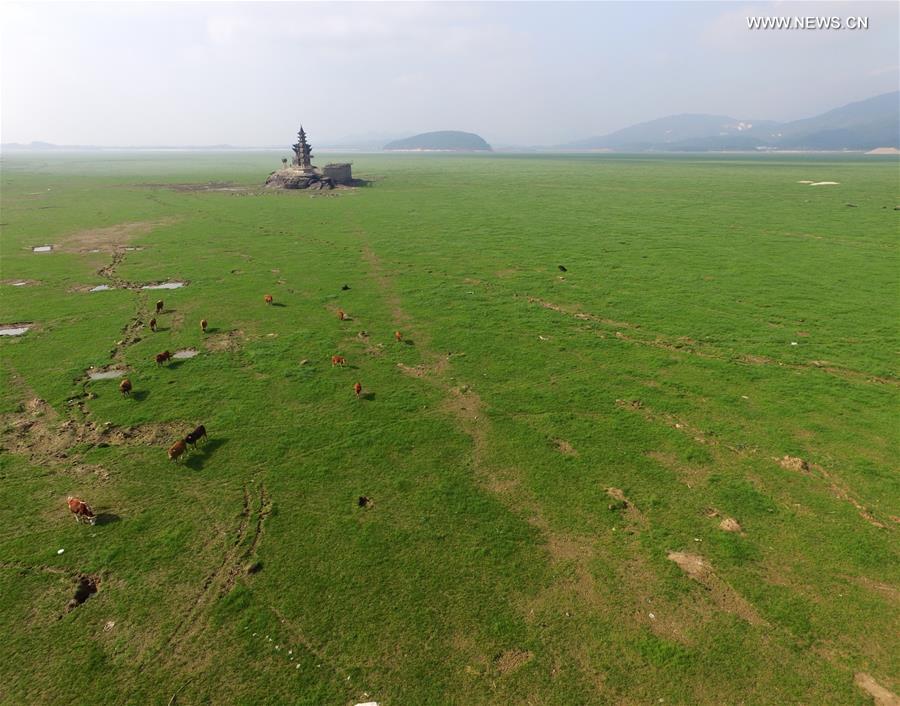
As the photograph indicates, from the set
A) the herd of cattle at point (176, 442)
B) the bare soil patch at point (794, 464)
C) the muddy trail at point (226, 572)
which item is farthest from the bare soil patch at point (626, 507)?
the herd of cattle at point (176, 442)

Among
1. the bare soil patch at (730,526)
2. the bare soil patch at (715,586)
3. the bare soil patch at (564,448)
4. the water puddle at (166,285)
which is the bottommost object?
the bare soil patch at (715,586)

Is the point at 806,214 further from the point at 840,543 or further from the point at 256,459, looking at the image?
the point at 256,459

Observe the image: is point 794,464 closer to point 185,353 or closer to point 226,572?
point 226,572

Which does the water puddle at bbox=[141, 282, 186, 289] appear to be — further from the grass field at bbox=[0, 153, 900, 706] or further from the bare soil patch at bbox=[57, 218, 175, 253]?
the bare soil patch at bbox=[57, 218, 175, 253]

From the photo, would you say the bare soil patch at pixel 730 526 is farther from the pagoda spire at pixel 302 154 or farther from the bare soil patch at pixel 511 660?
the pagoda spire at pixel 302 154

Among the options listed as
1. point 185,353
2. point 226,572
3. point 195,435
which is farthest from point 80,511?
point 185,353

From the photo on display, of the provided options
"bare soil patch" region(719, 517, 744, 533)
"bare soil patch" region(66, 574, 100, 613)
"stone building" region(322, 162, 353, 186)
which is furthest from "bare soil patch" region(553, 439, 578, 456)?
"stone building" region(322, 162, 353, 186)

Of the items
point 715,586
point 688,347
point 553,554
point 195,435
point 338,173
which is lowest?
point 715,586

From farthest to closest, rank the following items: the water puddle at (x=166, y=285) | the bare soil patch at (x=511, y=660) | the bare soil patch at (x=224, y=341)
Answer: the water puddle at (x=166, y=285), the bare soil patch at (x=224, y=341), the bare soil patch at (x=511, y=660)

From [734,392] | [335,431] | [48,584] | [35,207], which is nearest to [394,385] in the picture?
[335,431]
